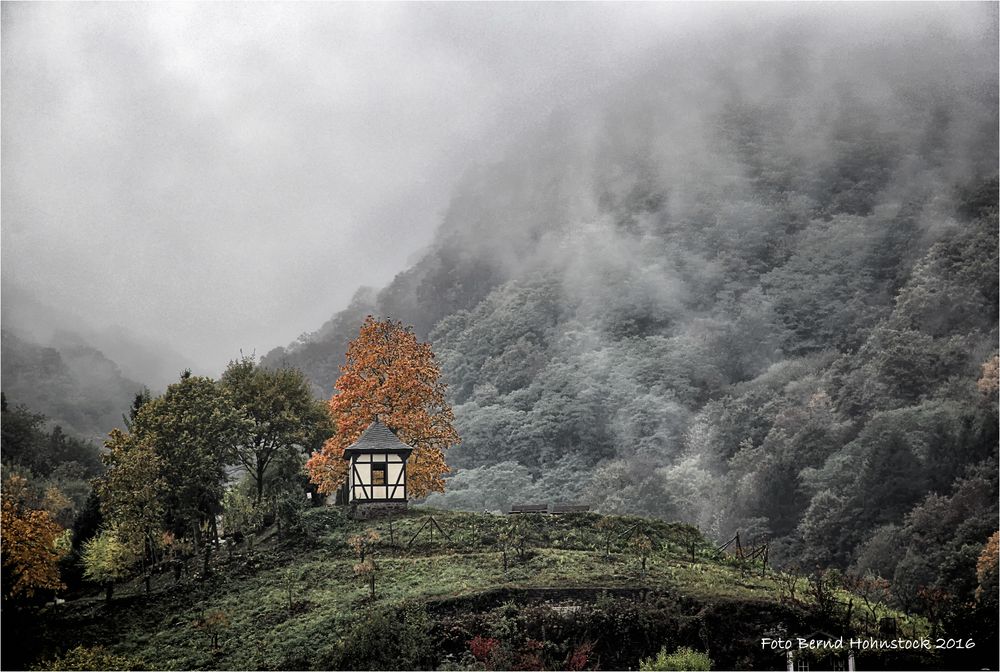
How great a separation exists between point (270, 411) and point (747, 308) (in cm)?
2510

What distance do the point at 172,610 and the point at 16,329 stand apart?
16444 millimetres

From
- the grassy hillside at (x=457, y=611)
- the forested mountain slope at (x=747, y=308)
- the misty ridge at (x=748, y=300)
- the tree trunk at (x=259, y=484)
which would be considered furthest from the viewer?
the misty ridge at (x=748, y=300)

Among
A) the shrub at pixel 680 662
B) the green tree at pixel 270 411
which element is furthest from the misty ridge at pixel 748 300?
the green tree at pixel 270 411

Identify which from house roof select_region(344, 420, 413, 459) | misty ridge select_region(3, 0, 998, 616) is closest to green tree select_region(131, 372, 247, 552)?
house roof select_region(344, 420, 413, 459)

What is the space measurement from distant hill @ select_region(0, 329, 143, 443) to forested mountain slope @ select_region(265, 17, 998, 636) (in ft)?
41.8

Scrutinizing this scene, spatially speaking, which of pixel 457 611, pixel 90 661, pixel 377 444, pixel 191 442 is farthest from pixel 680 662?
pixel 191 442

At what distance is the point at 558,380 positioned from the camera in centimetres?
4581

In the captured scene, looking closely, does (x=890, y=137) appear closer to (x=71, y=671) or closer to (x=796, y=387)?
(x=796, y=387)

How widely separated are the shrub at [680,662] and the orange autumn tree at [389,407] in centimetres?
1103

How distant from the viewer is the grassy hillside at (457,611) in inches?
749

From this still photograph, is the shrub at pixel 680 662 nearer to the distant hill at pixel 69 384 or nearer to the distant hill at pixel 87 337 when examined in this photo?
the distant hill at pixel 87 337

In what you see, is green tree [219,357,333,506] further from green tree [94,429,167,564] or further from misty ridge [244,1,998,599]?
misty ridge [244,1,998,599]

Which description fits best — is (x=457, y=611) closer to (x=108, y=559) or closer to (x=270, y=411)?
(x=108, y=559)

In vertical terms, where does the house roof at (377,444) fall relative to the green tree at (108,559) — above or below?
above
